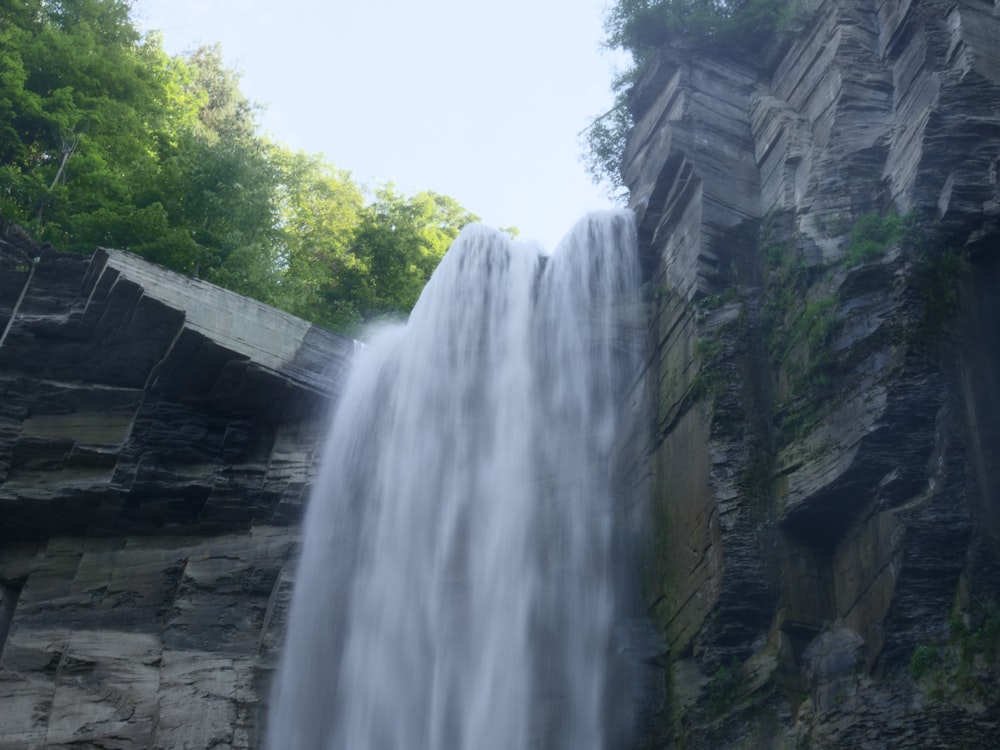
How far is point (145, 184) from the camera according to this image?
19438mm

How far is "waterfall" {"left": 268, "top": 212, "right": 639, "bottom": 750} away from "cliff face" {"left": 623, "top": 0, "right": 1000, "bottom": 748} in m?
0.74

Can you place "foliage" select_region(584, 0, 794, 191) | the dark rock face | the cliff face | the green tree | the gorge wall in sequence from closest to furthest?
1. the cliff face
2. the gorge wall
3. the dark rock face
4. "foliage" select_region(584, 0, 794, 191)
5. the green tree

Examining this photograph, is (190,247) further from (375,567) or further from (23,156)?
(375,567)

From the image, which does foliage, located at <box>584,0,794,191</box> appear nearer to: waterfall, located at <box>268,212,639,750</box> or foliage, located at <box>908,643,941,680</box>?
waterfall, located at <box>268,212,639,750</box>

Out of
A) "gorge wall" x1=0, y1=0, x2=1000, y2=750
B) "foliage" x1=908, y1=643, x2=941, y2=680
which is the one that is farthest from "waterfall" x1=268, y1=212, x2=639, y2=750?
"foliage" x1=908, y1=643, x2=941, y2=680

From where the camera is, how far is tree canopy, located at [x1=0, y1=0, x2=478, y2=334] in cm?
1870

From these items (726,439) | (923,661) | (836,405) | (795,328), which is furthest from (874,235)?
(923,661)

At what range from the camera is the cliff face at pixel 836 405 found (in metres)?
10.7

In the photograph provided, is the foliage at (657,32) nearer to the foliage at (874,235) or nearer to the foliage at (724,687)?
the foliage at (874,235)

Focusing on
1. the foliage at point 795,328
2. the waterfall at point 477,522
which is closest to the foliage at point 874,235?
the foliage at point 795,328

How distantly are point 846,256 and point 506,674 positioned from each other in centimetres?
625

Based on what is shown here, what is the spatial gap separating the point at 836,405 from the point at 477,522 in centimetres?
485

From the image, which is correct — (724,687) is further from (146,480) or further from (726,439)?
(146,480)

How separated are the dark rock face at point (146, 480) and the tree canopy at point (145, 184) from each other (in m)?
2.82
